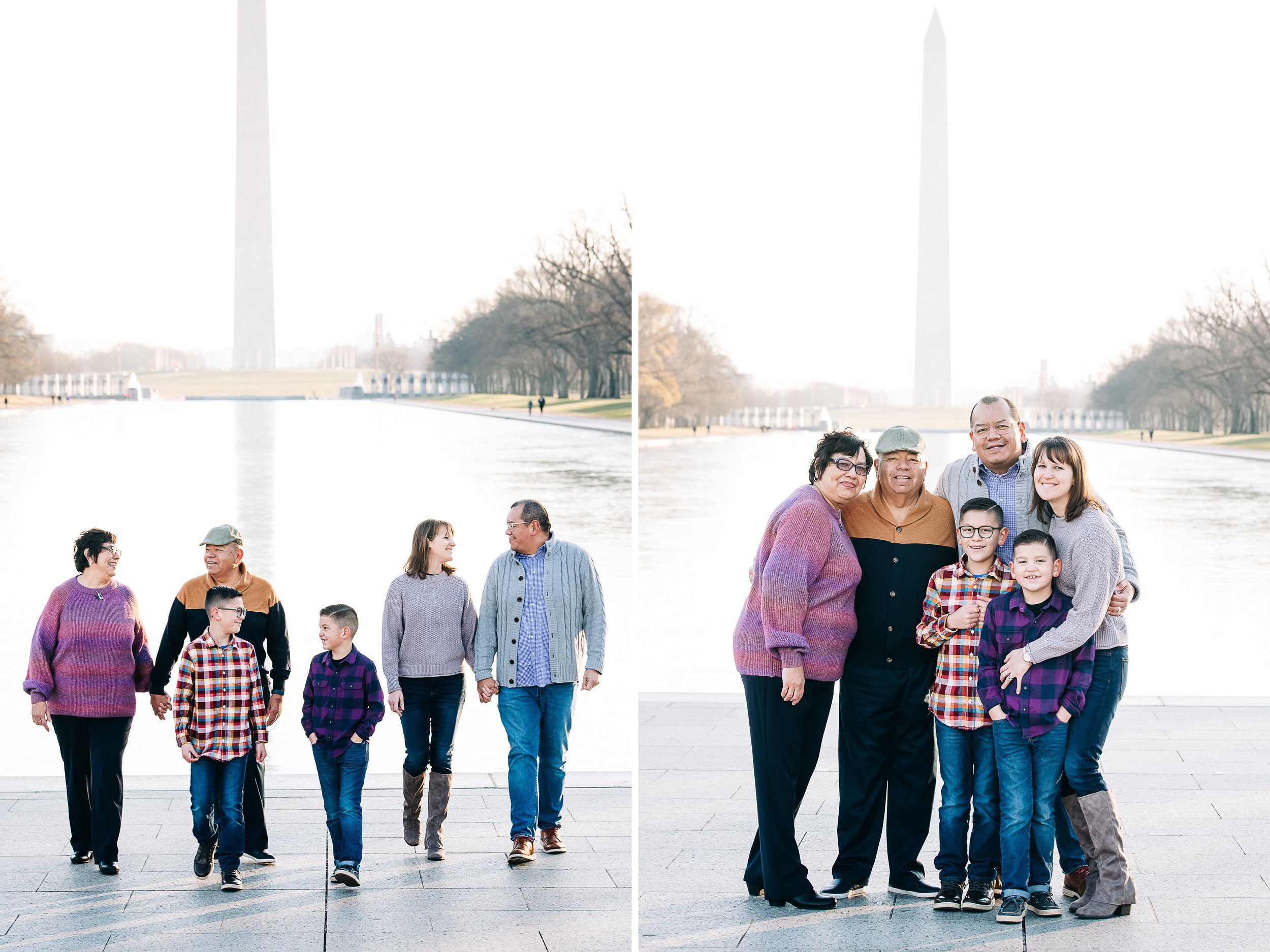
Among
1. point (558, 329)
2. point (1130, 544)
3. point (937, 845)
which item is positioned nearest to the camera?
point (937, 845)

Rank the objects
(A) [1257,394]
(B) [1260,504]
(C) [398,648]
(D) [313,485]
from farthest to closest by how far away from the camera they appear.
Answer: (A) [1257,394] → (B) [1260,504] → (D) [313,485] → (C) [398,648]

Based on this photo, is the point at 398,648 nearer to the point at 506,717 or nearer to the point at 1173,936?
the point at 506,717

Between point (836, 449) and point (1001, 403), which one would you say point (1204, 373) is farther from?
point (836, 449)

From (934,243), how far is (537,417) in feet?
29.4

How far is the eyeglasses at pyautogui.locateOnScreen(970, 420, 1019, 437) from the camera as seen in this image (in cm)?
508

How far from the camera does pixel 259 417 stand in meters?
17.3

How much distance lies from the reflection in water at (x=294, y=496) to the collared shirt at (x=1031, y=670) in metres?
6.66

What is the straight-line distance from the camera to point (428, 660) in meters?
6.21

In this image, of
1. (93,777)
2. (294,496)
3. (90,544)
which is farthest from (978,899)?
(294,496)

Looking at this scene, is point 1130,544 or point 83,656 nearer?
point 83,656

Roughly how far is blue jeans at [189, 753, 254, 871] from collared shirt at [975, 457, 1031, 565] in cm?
315

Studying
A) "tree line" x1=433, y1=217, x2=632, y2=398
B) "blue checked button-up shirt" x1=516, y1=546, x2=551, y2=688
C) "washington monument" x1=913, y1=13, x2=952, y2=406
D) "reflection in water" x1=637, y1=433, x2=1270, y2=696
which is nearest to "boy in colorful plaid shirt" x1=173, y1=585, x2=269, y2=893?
"blue checked button-up shirt" x1=516, y1=546, x2=551, y2=688

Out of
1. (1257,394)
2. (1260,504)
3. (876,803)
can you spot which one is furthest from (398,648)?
(1257,394)

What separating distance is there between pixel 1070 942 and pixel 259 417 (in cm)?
1420
